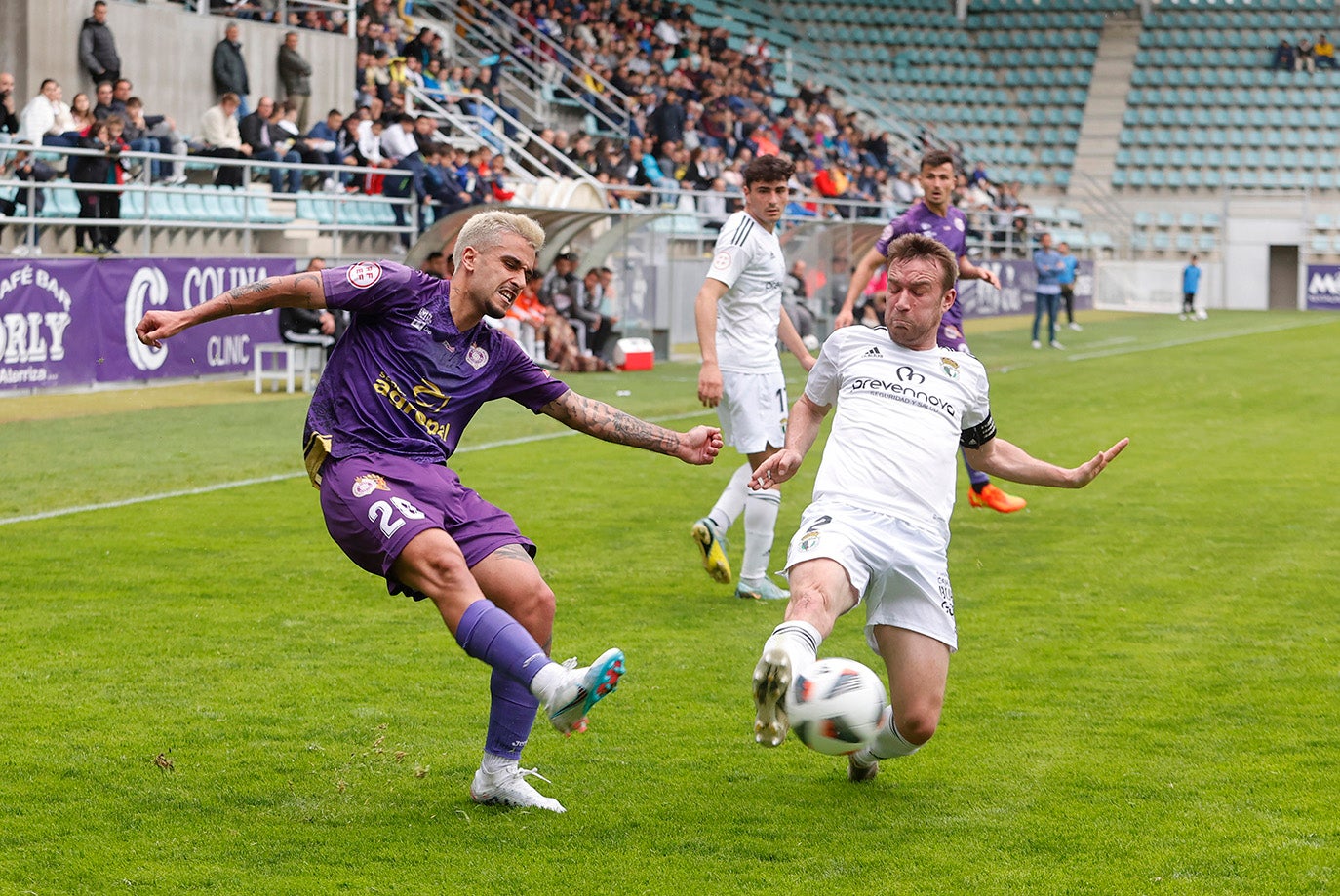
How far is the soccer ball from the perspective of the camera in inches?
168

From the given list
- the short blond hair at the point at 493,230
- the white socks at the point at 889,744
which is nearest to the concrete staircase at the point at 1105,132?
the white socks at the point at 889,744

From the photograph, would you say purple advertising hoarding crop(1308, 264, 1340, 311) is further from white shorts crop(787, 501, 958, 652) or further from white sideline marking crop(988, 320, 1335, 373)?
white shorts crop(787, 501, 958, 652)

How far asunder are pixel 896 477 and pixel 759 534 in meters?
3.38

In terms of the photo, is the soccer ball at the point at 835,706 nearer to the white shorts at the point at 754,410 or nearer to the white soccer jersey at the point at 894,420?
the white soccer jersey at the point at 894,420

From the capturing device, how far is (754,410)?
8.55 m

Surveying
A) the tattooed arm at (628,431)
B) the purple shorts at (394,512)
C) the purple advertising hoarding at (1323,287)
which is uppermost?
the purple advertising hoarding at (1323,287)

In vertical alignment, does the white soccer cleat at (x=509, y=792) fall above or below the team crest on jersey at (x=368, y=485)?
below

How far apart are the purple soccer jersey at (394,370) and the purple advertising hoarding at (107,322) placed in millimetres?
12803

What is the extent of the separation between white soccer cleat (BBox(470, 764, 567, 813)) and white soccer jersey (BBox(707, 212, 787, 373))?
3.87 metres

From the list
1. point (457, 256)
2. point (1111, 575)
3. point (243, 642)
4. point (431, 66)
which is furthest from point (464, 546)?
point (431, 66)

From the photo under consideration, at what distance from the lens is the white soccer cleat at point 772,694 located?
4.19 m

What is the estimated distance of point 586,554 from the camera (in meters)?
9.65

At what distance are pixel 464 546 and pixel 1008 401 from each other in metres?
15.3

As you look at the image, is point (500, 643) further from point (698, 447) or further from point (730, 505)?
point (730, 505)
